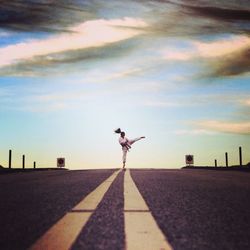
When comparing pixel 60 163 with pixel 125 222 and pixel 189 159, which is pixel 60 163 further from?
pixel 125 222

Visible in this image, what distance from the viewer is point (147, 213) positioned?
15.8 feet

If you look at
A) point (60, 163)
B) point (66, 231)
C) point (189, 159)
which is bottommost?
point (66, 231)

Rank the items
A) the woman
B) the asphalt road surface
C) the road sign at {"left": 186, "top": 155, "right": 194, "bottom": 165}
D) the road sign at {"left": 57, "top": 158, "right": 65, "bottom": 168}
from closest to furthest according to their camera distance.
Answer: the asphalt road surface < the woman < the road sign at {"left": 186, "top": 155, "right": 194, "bottom": 165} < the road sign at {"left": 57, "top": 158, "right": 65, "bottom": 168}

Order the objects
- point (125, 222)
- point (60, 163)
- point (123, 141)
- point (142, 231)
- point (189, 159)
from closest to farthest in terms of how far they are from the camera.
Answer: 1. point (142, 231)
2. point (125, 222)
3. point (123, 141)
4. point (189, 159)
5. point (60, 163)

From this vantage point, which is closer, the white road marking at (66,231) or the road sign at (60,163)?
the white road marking at (66,231)

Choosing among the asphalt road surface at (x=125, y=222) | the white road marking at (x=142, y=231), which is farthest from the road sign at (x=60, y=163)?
the white road marking at (x=142, y=231)

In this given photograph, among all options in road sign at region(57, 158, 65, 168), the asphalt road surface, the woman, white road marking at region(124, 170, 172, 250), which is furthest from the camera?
road sign at region(57, 158, 65, 168)

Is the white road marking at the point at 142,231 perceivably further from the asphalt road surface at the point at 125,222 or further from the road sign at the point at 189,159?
the road sign at the point at 189,159

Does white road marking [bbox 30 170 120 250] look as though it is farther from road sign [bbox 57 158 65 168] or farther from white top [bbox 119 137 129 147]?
road sign [bbox 57 158 65 168]

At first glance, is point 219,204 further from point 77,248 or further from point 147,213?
point 77,248

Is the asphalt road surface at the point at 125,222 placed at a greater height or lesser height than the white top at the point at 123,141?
lesser

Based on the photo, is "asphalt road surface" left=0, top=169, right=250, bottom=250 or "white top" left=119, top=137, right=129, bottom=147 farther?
"white top" left=119, top=137, right=129, bottom=147

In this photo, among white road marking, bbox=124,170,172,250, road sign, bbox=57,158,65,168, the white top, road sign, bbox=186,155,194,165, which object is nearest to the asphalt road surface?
white road marking, bbox=124,170,172,250

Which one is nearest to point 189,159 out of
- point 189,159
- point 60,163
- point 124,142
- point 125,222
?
point 189,159
